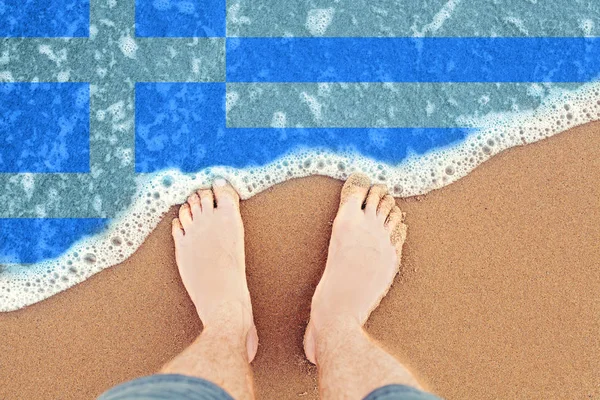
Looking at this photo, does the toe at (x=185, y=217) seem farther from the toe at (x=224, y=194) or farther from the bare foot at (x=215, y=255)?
the toe at (x=224, y=194)

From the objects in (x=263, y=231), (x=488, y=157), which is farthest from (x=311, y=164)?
(x=488, y=157)

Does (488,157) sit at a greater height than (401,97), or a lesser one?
lesser

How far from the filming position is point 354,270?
178 centimetres

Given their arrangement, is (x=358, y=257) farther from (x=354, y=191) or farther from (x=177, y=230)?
(x=177, y=230)

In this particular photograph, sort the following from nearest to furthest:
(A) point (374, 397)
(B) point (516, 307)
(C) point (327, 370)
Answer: (A) point (374, 397) < (C) point (327, 370) < (B) point (516, 307)

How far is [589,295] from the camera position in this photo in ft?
5.83

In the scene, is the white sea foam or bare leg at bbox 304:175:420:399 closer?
bare leg at bbox 304:175:420:399

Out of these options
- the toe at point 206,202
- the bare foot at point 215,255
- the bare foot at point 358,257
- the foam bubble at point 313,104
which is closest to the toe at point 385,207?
the bare foot at point 358,257

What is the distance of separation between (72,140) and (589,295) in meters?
1.99

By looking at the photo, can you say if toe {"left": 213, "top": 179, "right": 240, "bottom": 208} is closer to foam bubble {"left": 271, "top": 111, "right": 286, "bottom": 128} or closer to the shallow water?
the shallow water

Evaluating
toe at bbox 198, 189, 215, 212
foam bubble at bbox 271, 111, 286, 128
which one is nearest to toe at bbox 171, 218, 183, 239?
toe at bbox 198, 189, 215, 212

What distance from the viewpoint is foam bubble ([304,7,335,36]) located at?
187cm

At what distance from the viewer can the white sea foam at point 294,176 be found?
1818 mm

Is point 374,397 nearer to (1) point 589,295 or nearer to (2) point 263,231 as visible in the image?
(2) point 263,231
